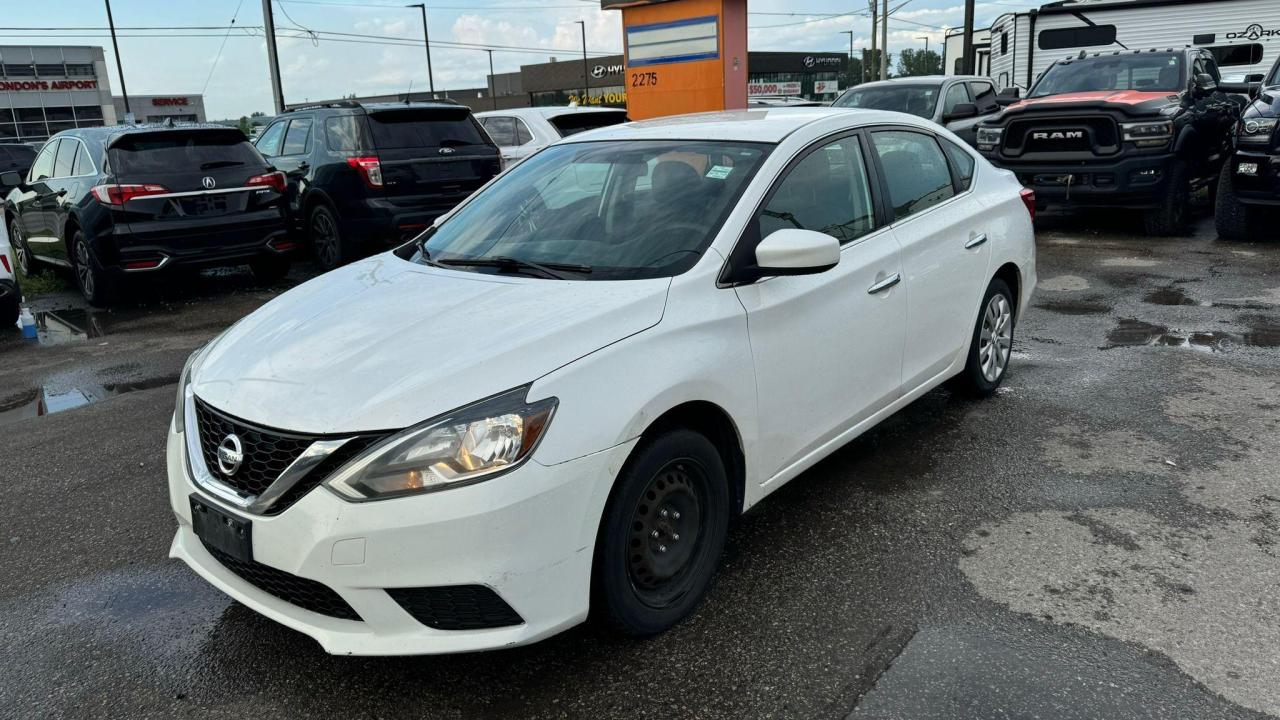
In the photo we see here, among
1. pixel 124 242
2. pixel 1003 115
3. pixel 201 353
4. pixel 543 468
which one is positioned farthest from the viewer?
pixel 1003 115

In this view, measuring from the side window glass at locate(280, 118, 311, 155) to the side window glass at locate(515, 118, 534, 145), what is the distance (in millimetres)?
2493

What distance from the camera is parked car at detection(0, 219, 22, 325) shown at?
774cm

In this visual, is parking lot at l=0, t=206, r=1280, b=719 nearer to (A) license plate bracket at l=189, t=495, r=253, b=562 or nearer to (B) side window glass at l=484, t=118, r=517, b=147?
(A) license plate bracket at l=189, t=495, r=253, b=562

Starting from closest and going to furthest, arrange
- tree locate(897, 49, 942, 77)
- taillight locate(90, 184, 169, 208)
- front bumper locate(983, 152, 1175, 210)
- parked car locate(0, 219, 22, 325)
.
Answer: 1. parked car locate(0, 219, 22, 325)
2. taillight locate(90, 184, 169, 208)
3. front bumper locate(983, 152, 1175, 210)
4. tree locate(897, 49, 942, 77)

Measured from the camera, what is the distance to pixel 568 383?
2607 mm

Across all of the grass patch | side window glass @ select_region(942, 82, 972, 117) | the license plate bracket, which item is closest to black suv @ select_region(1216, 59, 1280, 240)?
side window glass @ select_region(942, 82, 972, 117)

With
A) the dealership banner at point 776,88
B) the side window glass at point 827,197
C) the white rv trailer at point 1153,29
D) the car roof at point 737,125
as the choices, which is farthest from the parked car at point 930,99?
the dealership banner at point 776,88

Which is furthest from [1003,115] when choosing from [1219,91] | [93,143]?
[93,143]

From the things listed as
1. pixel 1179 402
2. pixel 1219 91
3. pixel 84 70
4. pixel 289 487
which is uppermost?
pixel 84 70

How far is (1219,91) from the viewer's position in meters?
12.0

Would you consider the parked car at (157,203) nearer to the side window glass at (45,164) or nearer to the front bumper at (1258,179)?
the side window glass at (45,164)

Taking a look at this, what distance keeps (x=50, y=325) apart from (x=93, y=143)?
178 cm

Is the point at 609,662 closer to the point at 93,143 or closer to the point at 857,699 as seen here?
the point at 857,699

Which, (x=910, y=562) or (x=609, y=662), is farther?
(x=910, y=562)
